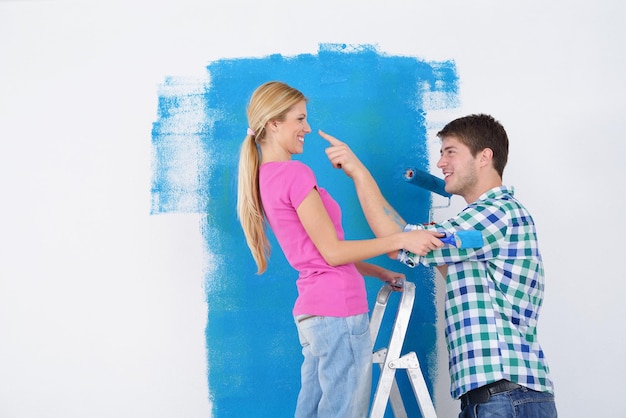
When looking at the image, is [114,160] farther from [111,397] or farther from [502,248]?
[502,248]

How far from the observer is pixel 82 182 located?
2.18 metres

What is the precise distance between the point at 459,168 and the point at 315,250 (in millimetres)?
505

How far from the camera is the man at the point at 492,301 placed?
1.49 m

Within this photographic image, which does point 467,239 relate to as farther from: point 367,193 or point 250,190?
point 250,190

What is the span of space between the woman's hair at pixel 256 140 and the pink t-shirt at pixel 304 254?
5 cm

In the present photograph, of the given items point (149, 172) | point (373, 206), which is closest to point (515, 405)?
point (373, 206)

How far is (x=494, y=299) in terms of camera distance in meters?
1.54

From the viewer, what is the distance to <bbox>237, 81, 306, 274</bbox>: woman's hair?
162 cm

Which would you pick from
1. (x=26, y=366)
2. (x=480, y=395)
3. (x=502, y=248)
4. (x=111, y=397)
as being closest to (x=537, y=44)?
(x=502, y=248)

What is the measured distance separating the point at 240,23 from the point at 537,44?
1.12m

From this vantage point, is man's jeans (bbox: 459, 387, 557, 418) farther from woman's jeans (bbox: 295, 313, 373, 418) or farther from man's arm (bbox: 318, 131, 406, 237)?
man's arm (bbox: 318, 131, 406, 237)

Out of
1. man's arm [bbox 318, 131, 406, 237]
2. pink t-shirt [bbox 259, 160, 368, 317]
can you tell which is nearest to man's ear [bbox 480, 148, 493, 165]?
man's arm [bbox 318, 131, 406, 237]

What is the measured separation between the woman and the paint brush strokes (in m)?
0.55

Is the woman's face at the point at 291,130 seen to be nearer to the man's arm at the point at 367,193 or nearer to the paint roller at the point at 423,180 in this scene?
the man's arm at the point at 367,193
